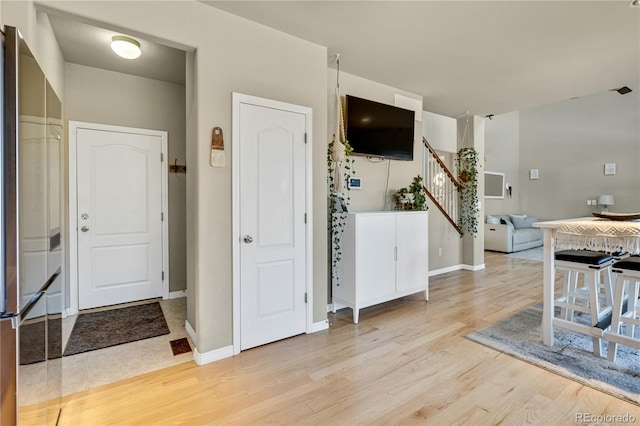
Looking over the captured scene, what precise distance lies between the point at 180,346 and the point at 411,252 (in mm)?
2494

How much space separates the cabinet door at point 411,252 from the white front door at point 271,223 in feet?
3.93

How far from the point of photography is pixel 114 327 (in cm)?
298

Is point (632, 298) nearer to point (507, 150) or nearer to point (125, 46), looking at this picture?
point (125, 46)

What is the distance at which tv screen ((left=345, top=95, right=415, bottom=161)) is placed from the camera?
11.5 ft

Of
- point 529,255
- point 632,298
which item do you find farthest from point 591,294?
point 529,255

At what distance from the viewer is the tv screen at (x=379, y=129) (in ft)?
11.5

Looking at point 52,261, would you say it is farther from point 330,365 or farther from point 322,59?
point 322,59

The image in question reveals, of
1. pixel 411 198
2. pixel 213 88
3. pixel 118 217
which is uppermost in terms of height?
pixel 213 88

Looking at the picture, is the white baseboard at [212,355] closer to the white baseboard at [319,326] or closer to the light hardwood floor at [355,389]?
the light hardwood floor at [355,389]

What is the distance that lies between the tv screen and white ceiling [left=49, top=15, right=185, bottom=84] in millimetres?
1841

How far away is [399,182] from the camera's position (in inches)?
163

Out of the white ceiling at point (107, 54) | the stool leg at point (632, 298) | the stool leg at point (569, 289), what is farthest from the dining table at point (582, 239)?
the white ceiling at point (107, 54)

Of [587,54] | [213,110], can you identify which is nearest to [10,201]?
[213,110]

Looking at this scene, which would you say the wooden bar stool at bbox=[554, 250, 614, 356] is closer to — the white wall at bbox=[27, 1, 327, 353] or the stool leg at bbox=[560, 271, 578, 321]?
the stool leg at bbox=[560, 271, 578, 321]
